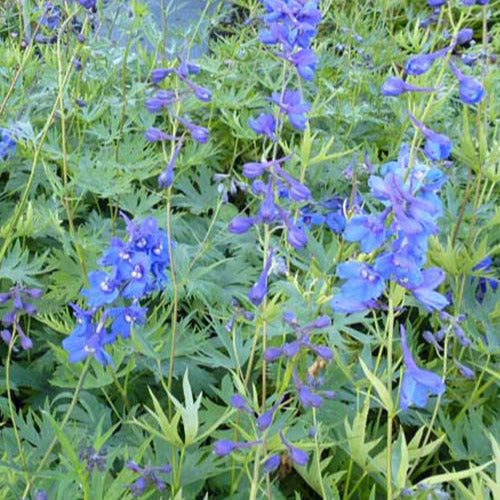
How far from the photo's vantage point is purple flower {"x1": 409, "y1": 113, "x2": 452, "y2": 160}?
125cm

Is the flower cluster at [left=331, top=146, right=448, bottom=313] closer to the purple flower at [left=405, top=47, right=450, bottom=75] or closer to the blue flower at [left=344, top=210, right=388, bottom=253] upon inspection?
the blue flower at [left=344, top=210, right=388, bottom=253]

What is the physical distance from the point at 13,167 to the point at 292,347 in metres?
1.98

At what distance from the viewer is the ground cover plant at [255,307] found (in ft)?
4.31

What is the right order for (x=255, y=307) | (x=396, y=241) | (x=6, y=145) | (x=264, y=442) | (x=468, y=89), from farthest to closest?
(x=6, y=145), (x=255, y=307), (x=468, y=89), (x=264, y=442), (x=396, y=241)

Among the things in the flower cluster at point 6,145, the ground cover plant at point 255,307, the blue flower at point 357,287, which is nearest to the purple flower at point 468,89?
the ground cover plant at point 255,307

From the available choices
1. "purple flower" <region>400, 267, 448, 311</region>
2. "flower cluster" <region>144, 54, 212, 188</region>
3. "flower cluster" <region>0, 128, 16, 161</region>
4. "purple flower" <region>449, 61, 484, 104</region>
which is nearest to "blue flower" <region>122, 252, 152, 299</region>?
"flower cluster" <region>144, 54, 212, 188</region>

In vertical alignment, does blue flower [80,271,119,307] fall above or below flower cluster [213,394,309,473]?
above

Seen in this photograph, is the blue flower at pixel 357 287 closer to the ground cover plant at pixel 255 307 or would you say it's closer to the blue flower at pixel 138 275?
the ground cover plant at pixel 255 307

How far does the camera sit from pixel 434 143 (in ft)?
4.32

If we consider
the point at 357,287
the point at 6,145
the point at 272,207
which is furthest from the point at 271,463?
the point at 6,145

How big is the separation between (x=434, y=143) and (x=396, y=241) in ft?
0.81

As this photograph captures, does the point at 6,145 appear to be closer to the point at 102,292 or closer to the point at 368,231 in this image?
the point at 102,292

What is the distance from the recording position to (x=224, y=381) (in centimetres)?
176

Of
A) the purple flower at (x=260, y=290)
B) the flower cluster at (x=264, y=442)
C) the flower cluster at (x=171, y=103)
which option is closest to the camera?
the flower cluster at (x=264, y=442)
